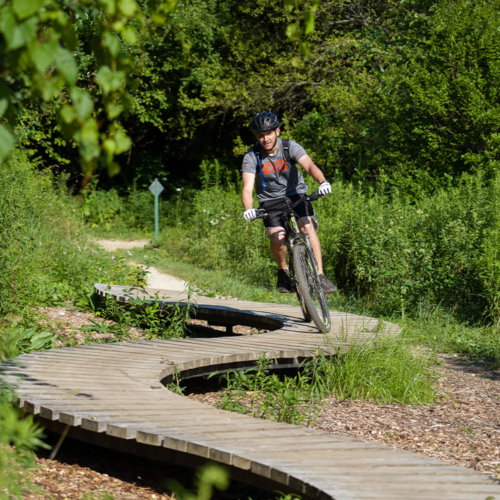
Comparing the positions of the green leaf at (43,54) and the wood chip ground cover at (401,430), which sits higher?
the green leaf at (43,54)

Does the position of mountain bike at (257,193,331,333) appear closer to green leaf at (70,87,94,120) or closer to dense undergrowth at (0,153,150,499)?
→ dense undergrowth at (0,153,150,499)

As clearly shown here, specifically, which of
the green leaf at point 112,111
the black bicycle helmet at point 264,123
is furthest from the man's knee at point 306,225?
the green leaf at point 112,111

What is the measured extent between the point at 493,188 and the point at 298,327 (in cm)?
398

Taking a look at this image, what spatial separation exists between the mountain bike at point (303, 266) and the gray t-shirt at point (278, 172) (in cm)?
26

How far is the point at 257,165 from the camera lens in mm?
5789

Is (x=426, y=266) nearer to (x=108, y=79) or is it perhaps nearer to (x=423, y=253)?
(x=423, y=253)

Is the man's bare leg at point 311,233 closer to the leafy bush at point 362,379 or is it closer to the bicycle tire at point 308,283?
the bicycle tire at point 308,283

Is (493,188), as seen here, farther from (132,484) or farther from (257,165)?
(132,484)

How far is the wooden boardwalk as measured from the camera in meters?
2.56

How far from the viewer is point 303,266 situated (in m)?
5.58

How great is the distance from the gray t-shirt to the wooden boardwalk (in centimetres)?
157

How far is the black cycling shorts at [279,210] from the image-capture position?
5.71 m

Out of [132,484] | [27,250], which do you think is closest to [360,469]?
[132,484]

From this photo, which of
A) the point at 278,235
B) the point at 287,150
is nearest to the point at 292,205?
the point at 278,235
